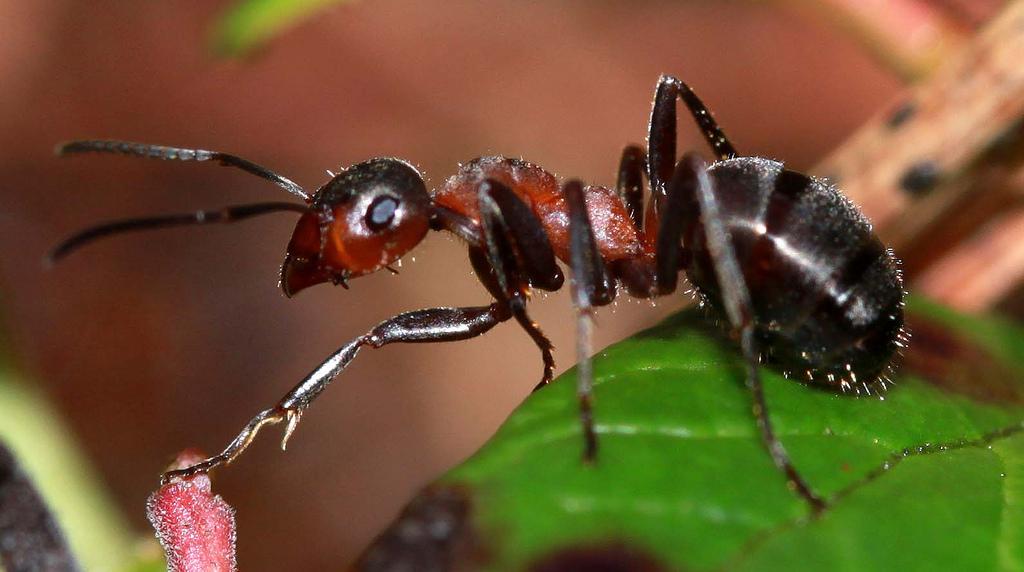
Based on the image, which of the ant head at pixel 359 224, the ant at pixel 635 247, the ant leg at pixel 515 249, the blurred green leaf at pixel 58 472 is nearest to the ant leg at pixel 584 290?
the ant at pixel 635 247

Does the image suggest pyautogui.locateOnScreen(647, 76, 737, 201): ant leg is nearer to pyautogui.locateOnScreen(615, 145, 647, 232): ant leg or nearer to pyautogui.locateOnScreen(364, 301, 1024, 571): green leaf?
pyautogui.locateOnScreen(615, 145, 647, 232): ant leg

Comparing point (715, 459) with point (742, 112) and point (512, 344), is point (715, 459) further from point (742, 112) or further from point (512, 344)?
point (742, 112)

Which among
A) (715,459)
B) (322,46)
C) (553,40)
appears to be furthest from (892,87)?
(715,459)

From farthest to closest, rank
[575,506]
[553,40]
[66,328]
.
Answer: [553,40] → [66,328] → [575,506]

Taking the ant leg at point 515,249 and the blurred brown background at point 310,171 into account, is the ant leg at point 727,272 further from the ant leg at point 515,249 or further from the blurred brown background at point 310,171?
the blurred brown background at point 310,171

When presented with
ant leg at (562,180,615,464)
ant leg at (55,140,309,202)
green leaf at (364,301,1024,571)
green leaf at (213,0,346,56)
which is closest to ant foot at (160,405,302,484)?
ant leg at (55,140,309,202)

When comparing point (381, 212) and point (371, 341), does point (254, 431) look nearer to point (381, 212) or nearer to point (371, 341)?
point (371, 341)
